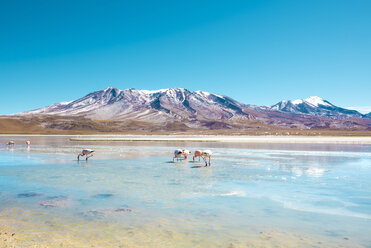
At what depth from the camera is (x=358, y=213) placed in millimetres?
9633

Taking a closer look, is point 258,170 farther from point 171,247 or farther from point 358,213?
point 171,247

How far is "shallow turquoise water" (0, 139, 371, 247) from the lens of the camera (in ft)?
27.7

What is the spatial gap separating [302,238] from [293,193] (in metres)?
5.19

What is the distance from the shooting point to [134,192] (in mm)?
12375

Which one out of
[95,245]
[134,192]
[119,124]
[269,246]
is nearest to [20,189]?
[134,192]

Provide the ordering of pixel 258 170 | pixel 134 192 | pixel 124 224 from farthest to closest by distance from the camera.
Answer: pixel 258 170
pixel 134 192
pixel 124 224

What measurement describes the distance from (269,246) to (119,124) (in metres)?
197

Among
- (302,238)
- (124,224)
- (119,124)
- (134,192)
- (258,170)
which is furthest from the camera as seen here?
(119,124)

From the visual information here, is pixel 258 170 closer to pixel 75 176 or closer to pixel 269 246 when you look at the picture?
pixel 75 176

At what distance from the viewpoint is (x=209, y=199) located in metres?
11.3

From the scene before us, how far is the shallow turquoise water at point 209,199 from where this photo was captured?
8445mm

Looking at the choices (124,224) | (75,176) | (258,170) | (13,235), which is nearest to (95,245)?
(124,224)

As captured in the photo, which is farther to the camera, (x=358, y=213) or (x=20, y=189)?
(x=20, y=189)

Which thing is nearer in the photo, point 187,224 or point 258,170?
point 187,224
